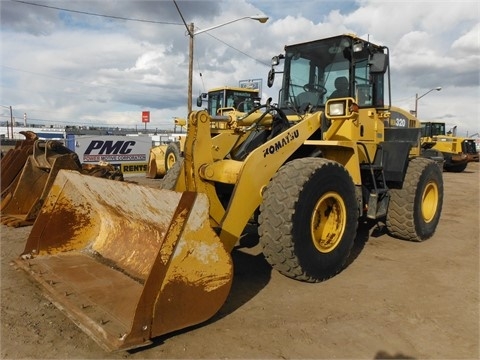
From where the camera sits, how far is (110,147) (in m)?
14.8

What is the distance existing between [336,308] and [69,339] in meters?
2.27

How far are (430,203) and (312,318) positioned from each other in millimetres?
4115

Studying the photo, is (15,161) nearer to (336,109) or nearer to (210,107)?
(336,109)

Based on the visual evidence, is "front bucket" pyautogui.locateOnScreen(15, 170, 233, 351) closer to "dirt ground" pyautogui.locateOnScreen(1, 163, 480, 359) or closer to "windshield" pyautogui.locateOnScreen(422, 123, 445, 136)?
"dirt ground" pyautogui.locateOnScreen(1, 163, 480, 359)

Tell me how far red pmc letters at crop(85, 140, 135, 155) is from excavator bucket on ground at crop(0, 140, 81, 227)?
757cm

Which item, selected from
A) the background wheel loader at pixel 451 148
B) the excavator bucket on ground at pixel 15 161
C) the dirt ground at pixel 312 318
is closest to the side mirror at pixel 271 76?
the dirt ground at pixel 312 318

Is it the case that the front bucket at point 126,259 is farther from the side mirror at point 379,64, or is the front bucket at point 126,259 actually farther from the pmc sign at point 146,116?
the pmc sign at point 146,116

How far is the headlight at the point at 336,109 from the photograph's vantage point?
481cm

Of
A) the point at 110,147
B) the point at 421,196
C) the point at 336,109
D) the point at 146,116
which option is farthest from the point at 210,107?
the point at 146,116

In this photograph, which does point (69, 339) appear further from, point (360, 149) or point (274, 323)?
point (360, 149)

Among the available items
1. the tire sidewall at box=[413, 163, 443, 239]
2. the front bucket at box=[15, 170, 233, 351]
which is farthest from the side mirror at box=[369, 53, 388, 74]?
the front bucket at box=[15, 170, 233, 351]

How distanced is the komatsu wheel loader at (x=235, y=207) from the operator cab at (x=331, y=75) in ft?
0.05

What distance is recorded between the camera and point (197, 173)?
4.15 metres

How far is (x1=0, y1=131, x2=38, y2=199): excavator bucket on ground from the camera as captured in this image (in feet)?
23.1
